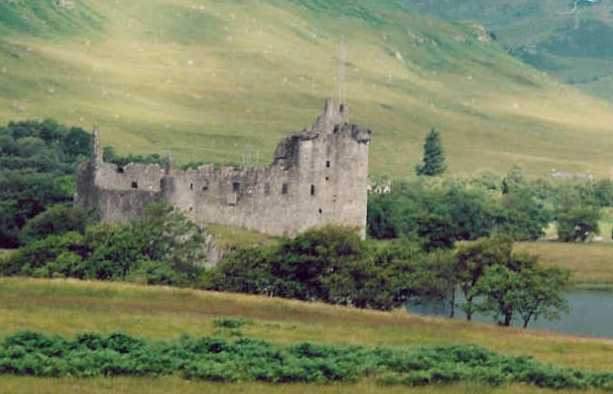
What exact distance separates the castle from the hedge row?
43.5 meters

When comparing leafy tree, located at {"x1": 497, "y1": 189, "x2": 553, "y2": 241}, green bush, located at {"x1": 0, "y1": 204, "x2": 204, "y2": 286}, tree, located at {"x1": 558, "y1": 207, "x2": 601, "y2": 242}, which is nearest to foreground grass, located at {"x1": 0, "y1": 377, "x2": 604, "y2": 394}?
green bush, located at {"x1": 0, "y1": 204, "x2": 204, "y2": 286}

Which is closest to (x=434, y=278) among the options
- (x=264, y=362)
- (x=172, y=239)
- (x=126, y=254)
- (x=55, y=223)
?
(x=172, y=239)

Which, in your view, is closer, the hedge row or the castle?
the hedge row

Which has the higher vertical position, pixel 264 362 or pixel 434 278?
pixel 434 278

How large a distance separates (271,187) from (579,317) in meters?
18.7

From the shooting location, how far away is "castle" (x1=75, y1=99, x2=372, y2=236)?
9431cm

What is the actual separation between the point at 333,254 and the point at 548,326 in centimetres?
1544

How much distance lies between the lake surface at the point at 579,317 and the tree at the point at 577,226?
39310 millimetres

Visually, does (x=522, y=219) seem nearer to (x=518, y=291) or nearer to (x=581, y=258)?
(x=581, y=258)

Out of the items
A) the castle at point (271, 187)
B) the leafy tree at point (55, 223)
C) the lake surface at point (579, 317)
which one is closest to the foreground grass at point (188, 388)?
the lake surface at point (579, 317)

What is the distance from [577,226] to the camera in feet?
520

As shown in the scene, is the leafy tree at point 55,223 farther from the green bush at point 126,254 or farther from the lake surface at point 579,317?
the lake surface at point 579,317

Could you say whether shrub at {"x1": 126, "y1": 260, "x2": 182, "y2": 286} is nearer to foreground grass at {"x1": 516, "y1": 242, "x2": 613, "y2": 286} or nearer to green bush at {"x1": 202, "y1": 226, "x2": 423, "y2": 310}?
green bush at {"x1": 202, "y1": 226, "x2": 423, "y2": 310}

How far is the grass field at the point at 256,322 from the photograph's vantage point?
179 ft
